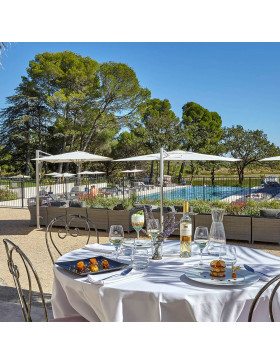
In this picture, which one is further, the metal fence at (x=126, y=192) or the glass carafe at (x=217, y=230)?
the metal fence at (x=126, y=192)

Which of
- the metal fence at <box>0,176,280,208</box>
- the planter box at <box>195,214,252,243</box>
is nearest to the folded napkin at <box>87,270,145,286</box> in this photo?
the planter box at <box>195,214,252,243</box>

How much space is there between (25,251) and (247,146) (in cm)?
2165

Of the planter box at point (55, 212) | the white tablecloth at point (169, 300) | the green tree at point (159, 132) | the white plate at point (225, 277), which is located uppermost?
the green tree at point (159, 132)

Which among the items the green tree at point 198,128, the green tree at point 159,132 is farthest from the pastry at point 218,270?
the green tree at point 159,132

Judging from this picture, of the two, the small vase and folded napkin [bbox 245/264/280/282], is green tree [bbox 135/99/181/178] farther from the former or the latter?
folded napkin [bbox 245/264/280/282]

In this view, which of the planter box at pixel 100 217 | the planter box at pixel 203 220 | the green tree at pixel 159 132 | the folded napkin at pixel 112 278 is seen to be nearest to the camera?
the folded napkin at pixel 112 278

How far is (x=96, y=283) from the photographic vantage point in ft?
5.98

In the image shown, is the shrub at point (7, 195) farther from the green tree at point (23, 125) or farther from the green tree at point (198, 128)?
the green tree at point (198, 128)

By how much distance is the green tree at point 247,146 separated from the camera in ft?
81.7

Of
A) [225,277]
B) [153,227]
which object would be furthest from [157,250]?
[225,277]

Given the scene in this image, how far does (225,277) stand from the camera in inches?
74.7

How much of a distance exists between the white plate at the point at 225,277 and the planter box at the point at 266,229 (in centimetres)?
499

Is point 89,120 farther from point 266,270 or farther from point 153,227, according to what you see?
point 266,270
